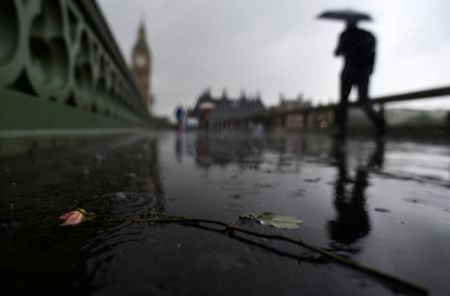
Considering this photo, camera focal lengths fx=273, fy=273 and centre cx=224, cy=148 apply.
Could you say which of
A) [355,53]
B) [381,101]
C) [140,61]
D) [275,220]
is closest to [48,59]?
[355,53]

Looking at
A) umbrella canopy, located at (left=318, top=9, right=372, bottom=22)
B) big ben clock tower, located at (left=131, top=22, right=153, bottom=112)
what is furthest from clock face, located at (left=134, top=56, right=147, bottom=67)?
umbrella canopy, located at (left=318, top=9, right=372, bottom=22)

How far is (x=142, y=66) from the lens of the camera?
241 ft

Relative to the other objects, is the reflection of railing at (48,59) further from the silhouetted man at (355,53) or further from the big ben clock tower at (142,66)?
the big ben clock tower at (142,66)

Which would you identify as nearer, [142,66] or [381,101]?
[381,101]

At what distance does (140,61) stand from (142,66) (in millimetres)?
1914

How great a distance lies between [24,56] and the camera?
8.29 ft

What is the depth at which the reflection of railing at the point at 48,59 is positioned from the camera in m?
2.37

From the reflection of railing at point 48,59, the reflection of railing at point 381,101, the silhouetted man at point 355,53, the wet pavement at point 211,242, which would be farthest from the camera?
the reflection of railing at point 381,101

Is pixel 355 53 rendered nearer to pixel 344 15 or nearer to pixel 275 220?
pixel 344 15

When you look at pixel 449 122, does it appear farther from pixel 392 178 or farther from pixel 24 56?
pixel 24 56

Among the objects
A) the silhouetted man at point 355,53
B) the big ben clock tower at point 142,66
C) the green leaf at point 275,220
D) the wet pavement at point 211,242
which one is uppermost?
the big ben clock tower at point 142,66

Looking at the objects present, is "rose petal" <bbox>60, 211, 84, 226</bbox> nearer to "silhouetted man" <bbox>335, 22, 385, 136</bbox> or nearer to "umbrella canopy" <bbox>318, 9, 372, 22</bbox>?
"silhouetted man" <bbox>335, 22, 385, 136</bbox>

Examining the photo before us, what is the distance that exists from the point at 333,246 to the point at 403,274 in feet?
0.55

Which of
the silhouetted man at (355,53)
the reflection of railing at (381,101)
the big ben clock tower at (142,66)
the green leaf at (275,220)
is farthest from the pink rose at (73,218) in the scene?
the big ben clock tower at (142,66)
